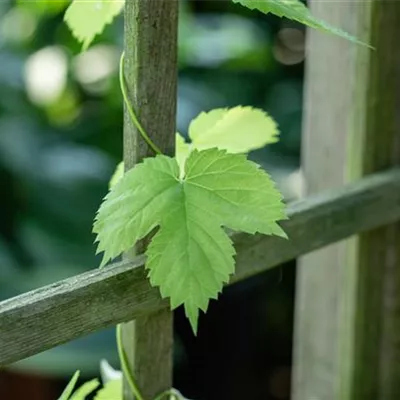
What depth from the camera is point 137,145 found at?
2.14 feet

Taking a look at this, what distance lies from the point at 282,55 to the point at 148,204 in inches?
60.3

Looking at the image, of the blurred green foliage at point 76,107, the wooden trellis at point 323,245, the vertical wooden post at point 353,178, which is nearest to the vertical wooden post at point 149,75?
the wooden trellis at point 323,245

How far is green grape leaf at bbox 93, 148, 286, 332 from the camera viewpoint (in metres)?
0.59

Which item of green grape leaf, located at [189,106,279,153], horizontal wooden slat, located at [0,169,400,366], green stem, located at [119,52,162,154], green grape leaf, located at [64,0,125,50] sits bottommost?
horizontal wooden slat, located at [0,169,400,366]

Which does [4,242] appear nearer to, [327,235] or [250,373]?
[250,373]

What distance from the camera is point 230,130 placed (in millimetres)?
731

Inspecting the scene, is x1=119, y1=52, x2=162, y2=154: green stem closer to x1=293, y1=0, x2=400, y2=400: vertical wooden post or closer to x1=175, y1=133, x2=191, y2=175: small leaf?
x1=175, y1=133, x2=191, y2=175: small leaf

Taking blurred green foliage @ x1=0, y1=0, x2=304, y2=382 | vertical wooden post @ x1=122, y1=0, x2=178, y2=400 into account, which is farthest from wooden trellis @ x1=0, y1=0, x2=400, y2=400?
blurred green foliage @ x1=0, y1=0, x2=304, y2=382

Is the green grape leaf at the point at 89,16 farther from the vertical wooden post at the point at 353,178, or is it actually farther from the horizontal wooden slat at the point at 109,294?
the vertical wooden post at the point at 353,178

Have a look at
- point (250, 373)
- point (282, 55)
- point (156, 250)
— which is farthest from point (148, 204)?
point (282, 55)

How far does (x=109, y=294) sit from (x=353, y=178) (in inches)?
14.3

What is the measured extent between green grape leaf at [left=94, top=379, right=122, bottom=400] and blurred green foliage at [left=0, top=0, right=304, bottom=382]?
2.63ft

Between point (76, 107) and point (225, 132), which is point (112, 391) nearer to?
point (225, 132)

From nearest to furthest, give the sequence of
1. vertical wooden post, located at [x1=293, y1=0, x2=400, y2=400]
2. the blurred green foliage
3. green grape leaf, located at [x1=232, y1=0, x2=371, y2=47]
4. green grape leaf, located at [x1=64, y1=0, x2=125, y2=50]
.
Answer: green grape leaf, located at [x1=232, y1=0, x2=371, y2=47] → green grape leaf, located at [x1=64, y1=0, x2=125, y2=50] → vertical wooden post, located at [x1=293, y1=0, x2=400, y2=400] → the blurred green foliage
